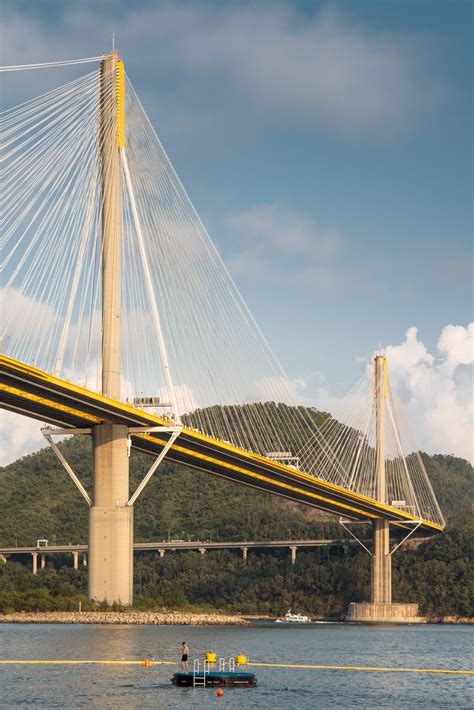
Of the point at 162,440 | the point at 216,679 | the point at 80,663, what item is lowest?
the point at 216,679

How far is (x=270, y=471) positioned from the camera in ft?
344

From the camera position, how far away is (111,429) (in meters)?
86.7

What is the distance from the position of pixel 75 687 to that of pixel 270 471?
56.6 m

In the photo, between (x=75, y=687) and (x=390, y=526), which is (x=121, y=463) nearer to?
(x=75, y=687)

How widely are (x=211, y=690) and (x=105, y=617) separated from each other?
33.5 m

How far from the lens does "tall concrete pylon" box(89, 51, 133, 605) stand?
81.9 m


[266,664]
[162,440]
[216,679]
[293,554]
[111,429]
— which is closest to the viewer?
[216,679]

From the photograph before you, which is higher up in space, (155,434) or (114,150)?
(114,150)

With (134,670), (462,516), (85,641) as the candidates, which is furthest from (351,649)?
(462,516)

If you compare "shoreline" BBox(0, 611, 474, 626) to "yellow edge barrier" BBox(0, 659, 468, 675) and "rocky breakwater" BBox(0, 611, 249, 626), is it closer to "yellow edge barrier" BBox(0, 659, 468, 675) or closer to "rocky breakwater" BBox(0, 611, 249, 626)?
"rocky breakwater" BBox(0, 611, 249, 626)

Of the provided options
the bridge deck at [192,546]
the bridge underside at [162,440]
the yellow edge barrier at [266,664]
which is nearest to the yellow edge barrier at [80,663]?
the yellow edge barrier at [266,664]

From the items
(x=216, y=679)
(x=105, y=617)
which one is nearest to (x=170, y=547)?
(x=105, y=617)

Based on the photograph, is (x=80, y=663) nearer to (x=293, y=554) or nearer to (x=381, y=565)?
(x=381, y=565)

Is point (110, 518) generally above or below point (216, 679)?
above
